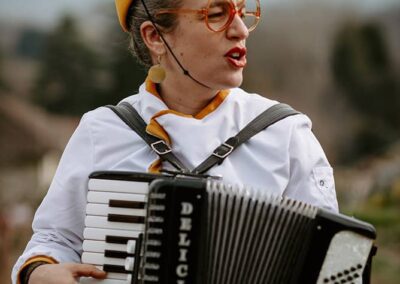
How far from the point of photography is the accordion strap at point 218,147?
3080 mm

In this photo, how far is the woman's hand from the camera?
2994 millimetres

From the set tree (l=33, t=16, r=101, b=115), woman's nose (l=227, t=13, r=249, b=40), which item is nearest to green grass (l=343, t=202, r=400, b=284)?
woman's nose (l=227, t=13, r=249, b=40)

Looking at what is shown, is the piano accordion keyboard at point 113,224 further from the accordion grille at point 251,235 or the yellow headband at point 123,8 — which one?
the yellow headband at point 123,8

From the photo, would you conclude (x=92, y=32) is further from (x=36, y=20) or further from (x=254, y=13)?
(x=254, y=13)

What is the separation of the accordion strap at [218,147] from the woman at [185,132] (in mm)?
18

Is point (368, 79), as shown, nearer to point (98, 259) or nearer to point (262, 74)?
point (262, 74)

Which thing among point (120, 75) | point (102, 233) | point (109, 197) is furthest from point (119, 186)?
point (120, 75)

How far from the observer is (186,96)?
3.22m

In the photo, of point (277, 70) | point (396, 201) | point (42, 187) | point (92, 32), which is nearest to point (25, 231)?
point (42, 187)

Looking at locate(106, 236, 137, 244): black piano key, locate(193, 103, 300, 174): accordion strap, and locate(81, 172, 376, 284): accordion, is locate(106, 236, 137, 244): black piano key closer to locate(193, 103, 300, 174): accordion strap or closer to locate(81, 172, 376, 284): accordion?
locate(81, 172, 376, 284): accordion

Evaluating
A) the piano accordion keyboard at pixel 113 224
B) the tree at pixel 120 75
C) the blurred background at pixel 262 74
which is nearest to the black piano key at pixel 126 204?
the piano accordion keyboard at pixel 113 224

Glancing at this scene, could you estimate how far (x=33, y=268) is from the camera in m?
3.14

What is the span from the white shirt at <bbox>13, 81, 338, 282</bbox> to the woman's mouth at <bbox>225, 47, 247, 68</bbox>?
175 mm

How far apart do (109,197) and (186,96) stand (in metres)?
0.45
